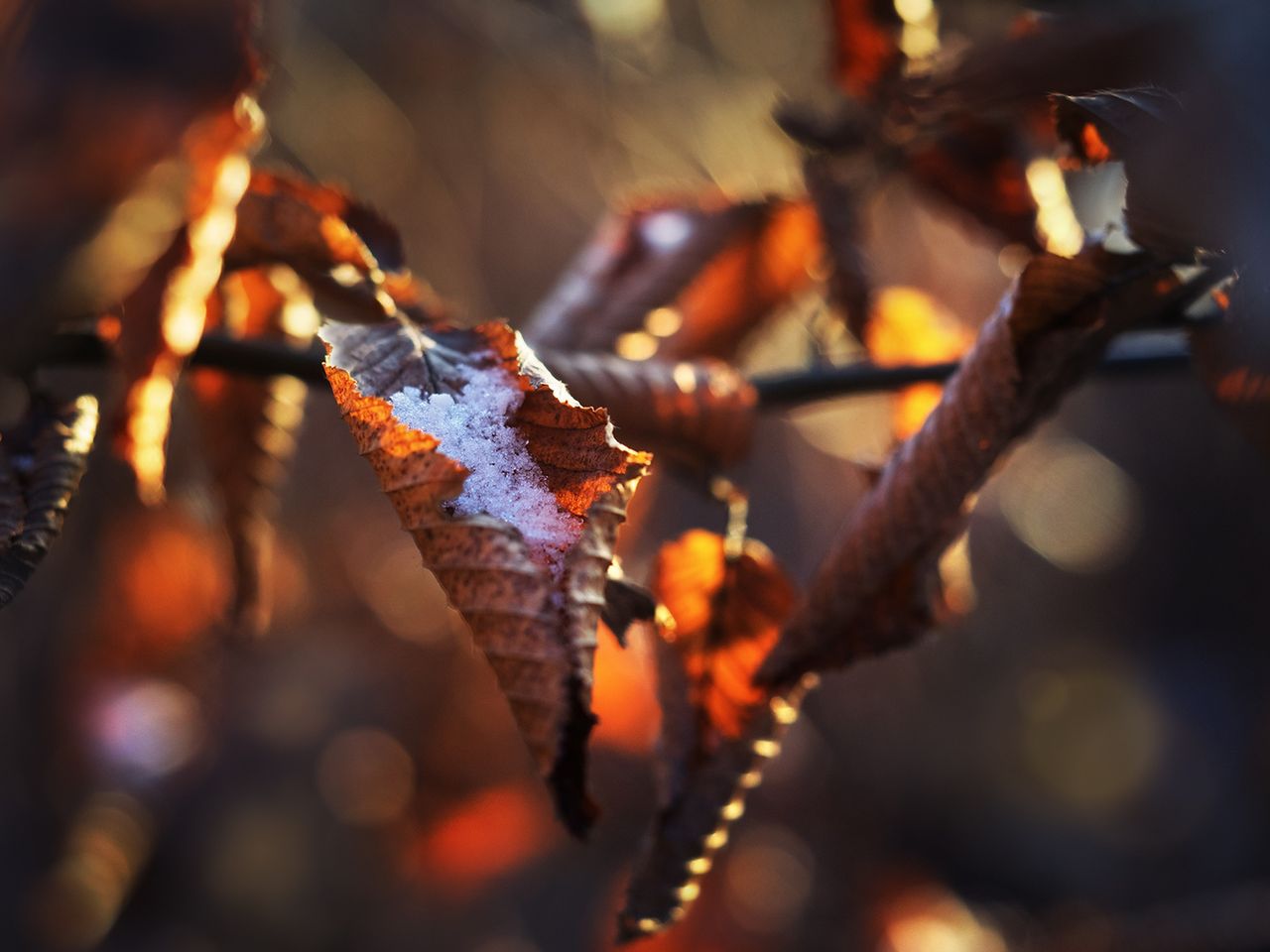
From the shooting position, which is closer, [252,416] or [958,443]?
[958,443]

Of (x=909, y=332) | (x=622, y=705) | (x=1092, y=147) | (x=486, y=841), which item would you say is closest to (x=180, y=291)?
(x=1092, y=147)

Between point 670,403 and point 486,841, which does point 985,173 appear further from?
point 486,841

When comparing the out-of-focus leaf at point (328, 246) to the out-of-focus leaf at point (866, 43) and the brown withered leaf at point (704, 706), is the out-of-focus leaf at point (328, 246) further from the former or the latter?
the out-of-focus leaf at point (866, 43)

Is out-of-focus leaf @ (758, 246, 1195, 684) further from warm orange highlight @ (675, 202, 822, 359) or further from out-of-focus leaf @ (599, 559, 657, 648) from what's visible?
warm orange highlight @ (675, 202, 822, 359)

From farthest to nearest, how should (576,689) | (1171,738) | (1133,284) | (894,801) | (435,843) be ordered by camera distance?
1. (1171,738)
2. (894,801)
3. (435,843)
4. (1133,284)
5. (576,689)

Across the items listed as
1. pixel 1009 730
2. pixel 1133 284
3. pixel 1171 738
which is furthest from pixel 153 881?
pixel 1171 738

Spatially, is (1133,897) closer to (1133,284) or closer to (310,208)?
(1133,284)
